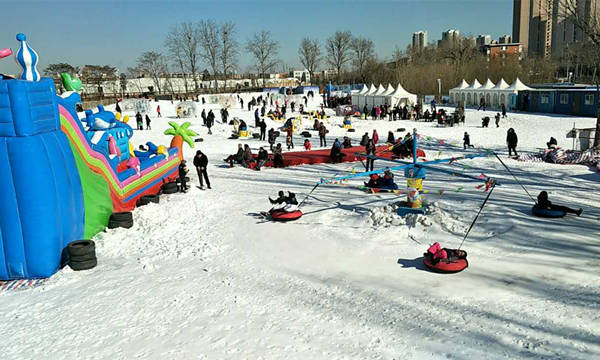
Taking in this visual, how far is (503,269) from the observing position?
7.93 metres

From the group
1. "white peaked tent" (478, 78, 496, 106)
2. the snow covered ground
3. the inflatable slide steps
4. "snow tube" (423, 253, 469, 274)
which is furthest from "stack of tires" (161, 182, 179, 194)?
"white peaked tent" (478, 78, 496, 106)

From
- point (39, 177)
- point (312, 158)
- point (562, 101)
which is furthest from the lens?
point (562, 101)

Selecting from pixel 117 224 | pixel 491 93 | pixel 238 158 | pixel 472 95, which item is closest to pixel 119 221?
pixel 117 224

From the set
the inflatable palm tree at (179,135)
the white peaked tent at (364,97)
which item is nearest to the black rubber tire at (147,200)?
the inflatable palm tree at (179,135)

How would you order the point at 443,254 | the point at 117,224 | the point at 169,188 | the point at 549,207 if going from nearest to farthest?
the point at 443,254 < the point at 549,207 < the point at 117,224 < the point at 169,188

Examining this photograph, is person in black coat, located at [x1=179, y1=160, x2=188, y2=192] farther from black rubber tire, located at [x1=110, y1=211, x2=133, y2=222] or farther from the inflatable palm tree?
black rubber tire, located at [x1=110, y1=211, x2=133, y2=222]

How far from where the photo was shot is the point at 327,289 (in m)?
7.52

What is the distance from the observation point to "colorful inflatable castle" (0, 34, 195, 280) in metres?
8.12

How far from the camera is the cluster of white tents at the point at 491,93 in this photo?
38.8m

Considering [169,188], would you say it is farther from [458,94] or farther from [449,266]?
[458,94]

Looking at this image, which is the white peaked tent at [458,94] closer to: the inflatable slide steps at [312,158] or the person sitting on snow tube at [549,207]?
the inflatable slide steps at [312,158]

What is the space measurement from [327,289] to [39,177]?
5.48m

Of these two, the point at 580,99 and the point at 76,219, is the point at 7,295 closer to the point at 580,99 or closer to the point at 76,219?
the point at 76,219

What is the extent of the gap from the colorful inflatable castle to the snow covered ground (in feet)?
2.13
